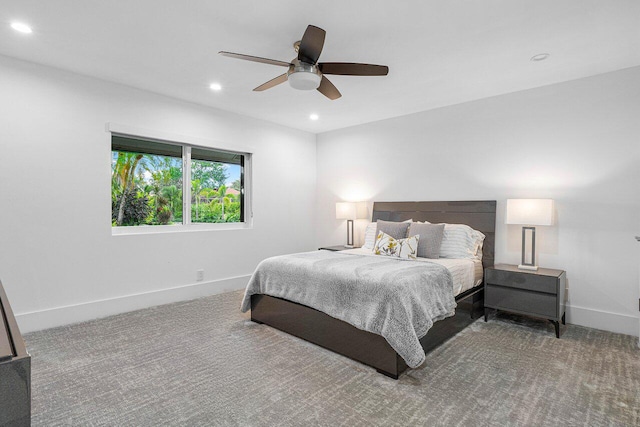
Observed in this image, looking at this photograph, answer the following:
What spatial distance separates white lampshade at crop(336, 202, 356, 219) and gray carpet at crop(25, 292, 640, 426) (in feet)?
7.53

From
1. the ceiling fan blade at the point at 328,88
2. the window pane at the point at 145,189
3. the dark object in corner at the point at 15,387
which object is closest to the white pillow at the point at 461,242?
the ceiling fan blade at the point at 328,88

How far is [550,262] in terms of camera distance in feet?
12.0

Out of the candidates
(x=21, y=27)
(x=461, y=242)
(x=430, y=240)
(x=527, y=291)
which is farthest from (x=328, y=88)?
(x=527, y=291)

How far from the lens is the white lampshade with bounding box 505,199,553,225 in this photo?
3320 millimetres

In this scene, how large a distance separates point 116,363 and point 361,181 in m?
3.86

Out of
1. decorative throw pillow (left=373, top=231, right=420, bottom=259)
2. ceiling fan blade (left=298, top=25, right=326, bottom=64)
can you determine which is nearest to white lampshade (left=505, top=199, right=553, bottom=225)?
decorative throw pillow (left=373, top=231, right=420, bottom=259)

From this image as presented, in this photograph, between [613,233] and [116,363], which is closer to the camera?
[116,363]

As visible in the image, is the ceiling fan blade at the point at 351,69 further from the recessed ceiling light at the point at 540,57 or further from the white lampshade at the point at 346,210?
the white lampshade at the point at 346,210

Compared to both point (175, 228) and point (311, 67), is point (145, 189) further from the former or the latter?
point (311, 67)

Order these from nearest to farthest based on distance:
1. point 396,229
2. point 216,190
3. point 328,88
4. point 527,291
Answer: point 328,88 < point 527,291 < point 396,229 < point 216,190

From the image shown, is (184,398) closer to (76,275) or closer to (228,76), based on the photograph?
(76,275)

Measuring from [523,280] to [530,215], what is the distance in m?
0.64

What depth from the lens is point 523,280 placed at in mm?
3314

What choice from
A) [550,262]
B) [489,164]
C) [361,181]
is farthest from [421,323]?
A: [361,181]
